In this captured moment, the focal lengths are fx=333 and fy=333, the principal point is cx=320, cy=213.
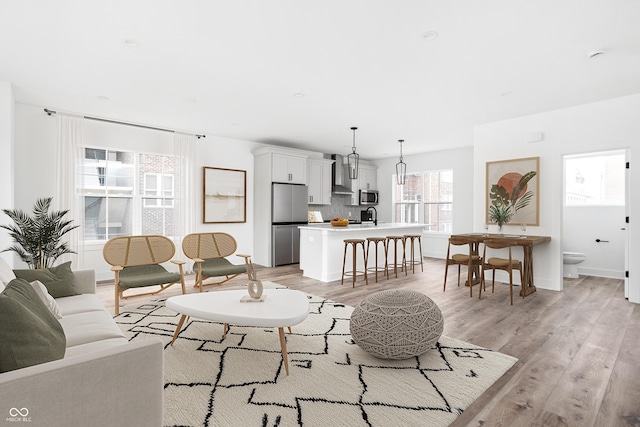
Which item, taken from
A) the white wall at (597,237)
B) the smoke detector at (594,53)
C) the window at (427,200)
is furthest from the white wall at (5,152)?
the white wall at (597,237)

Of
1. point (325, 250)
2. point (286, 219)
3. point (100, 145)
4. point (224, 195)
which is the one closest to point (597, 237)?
point (325, 250)

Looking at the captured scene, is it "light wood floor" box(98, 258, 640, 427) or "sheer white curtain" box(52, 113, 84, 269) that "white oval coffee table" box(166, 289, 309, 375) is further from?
"sheer white curtain" box(52, 113, 84, 269)

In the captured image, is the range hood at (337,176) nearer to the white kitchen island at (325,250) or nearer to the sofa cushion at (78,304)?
the white kitchen island at (325,250)

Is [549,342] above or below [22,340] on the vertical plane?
below

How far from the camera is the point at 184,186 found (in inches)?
242

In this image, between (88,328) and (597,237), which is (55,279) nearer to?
(88,328)

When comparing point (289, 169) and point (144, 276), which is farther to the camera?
point (289, 169)

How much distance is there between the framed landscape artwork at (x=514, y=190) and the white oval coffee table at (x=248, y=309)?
155 inches

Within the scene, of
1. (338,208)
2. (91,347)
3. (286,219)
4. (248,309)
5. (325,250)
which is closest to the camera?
(91,347)

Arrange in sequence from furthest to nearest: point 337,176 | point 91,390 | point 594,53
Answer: point 337,176, point 594,53, point 91,390

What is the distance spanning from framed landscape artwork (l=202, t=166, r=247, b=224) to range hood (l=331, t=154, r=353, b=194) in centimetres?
242

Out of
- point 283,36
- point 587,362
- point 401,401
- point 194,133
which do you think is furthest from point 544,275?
point 194,133

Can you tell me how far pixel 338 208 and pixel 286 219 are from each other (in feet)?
7.41

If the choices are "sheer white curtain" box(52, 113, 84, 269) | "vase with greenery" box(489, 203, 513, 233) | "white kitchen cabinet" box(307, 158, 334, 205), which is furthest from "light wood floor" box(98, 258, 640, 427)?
"white kitchen cabinet" box(307, 158, 334, 205)
